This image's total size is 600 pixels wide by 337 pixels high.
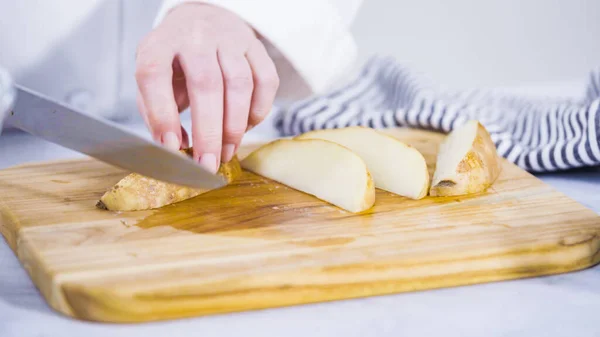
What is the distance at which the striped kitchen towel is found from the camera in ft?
5.14

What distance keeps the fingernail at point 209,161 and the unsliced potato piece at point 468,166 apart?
0.40 meters

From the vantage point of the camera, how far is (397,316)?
96 cm

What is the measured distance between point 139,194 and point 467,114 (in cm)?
90

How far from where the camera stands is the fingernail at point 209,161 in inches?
46.4

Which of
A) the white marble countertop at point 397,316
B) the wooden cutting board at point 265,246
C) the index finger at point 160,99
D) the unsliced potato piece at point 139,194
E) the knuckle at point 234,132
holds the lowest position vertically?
the white marble countertop at point 397,316

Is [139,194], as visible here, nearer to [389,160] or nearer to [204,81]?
[204,81]

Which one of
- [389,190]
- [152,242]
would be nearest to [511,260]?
[389,190]

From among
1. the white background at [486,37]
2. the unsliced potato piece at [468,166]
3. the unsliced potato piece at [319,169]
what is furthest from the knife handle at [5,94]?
the white background at [486,37]

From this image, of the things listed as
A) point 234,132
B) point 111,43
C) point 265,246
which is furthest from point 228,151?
point 111,43

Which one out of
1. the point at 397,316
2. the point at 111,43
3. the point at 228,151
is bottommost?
the point at 397,316

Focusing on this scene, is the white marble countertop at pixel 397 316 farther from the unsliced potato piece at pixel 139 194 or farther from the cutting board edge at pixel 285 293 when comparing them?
the unsliced potato piece at pixel 139 194

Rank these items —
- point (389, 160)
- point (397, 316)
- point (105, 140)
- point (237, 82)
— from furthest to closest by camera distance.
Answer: point (389, 160) < point (237, 82) < point (105, 140) < point (397, 316)

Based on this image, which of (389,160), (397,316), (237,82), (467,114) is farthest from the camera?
(467,114)

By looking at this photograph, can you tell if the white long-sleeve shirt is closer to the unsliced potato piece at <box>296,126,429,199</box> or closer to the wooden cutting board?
the unsliced potato piece at <box>296,126,429,199</box>
